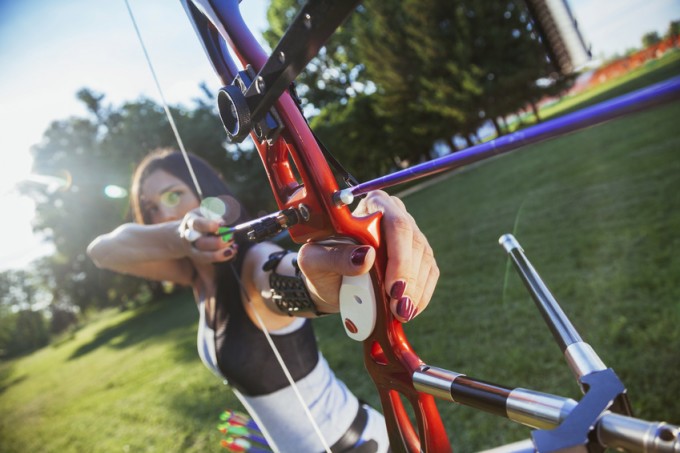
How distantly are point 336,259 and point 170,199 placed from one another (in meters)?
1.18

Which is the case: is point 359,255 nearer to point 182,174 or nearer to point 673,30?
point 673,30

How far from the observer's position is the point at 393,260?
22.0 inches

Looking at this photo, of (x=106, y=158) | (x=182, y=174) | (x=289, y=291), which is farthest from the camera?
(x=106, y=158)

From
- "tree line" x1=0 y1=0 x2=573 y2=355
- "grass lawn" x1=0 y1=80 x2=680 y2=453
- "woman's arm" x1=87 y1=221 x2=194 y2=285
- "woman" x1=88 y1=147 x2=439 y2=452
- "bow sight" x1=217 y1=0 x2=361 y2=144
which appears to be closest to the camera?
"bow sight" x1=217 y1=0 x2=361 y2=144

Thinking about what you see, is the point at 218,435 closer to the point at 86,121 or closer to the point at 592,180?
the point at 592,180

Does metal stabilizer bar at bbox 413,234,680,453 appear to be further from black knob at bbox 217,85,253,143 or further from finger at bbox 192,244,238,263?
finger at bbox 192,244,238,263

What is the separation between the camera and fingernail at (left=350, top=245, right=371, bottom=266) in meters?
0.54

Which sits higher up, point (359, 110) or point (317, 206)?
point (359, 110)

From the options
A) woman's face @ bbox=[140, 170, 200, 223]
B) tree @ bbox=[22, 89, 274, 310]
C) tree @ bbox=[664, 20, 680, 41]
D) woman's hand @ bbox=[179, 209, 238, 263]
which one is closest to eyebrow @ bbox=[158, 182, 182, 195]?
woman's face @ bbox=[140, 170, 200, 223]

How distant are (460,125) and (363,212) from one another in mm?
12001

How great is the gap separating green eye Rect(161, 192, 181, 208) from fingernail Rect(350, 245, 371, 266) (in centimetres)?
118

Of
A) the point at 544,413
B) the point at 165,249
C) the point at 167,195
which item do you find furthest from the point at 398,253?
the point at 167,195

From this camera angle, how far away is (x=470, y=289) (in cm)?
365

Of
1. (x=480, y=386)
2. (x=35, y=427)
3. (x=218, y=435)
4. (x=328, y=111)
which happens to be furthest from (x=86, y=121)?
(x=480, y=386)
